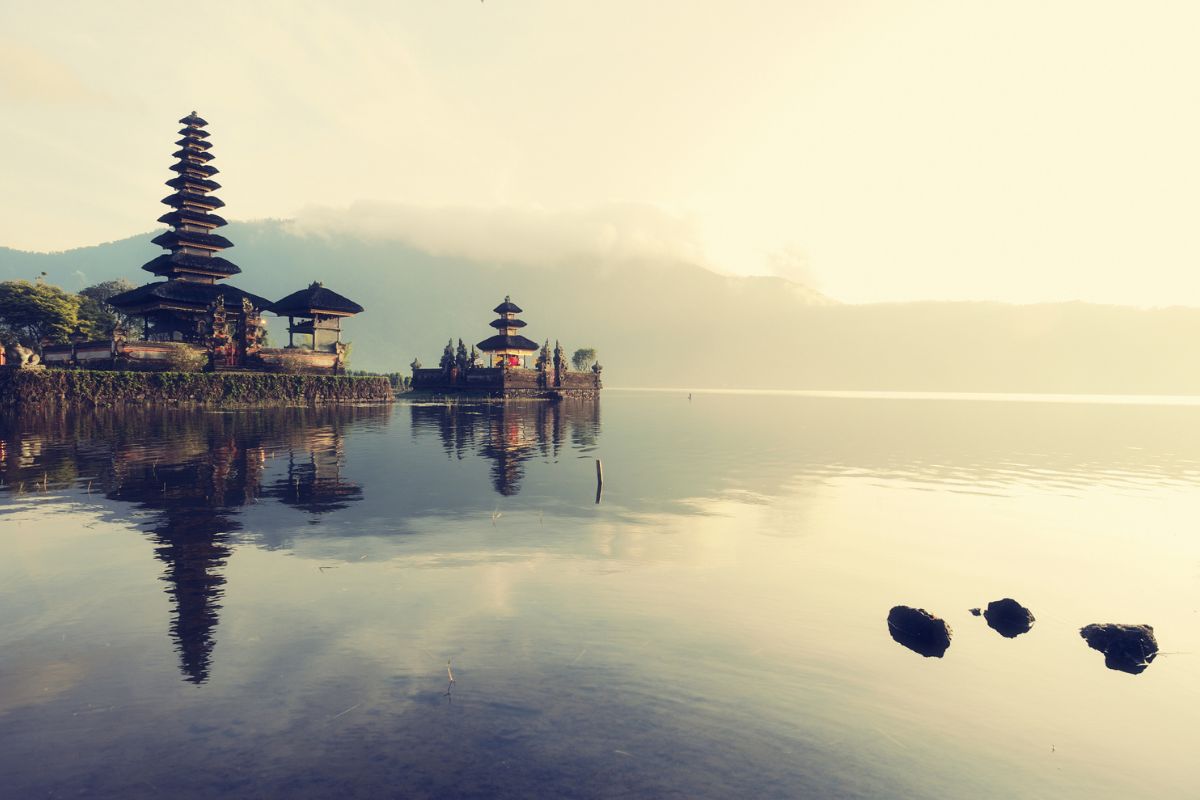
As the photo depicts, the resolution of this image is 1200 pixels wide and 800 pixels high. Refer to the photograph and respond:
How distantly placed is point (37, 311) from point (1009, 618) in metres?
83.5

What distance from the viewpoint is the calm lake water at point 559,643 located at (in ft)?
20.8

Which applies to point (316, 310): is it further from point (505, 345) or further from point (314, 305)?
point (505, 345)

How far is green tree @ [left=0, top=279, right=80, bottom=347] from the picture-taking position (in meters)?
62.9

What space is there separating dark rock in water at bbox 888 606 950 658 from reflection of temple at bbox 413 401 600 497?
13170 mm

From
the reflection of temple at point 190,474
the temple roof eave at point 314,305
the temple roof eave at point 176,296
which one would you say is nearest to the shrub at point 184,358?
the temple roof eave at point 176,296

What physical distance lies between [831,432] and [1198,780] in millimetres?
52523

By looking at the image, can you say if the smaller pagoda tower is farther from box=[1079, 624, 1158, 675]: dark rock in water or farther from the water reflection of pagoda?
box=[1079, 624, 1158, 675]: dark rock in water

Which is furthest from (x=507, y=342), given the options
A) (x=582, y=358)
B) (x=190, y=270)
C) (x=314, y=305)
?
(x=582, y=358)

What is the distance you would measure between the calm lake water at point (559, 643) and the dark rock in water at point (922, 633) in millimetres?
343

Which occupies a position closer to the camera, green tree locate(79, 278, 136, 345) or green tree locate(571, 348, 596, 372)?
green tree locate(79, 278, 136, 345)

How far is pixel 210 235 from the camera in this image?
69188 mm

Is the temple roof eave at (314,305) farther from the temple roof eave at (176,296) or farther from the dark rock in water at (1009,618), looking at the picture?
the dark rock in water at (1009,618)

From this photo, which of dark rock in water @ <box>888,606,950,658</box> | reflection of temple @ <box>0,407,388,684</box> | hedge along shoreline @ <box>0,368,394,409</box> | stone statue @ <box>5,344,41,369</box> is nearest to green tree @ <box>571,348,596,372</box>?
hedge along shoreline @ <box>0,368,394,409</box>

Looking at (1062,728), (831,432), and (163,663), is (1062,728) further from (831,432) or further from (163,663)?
(831,432)
